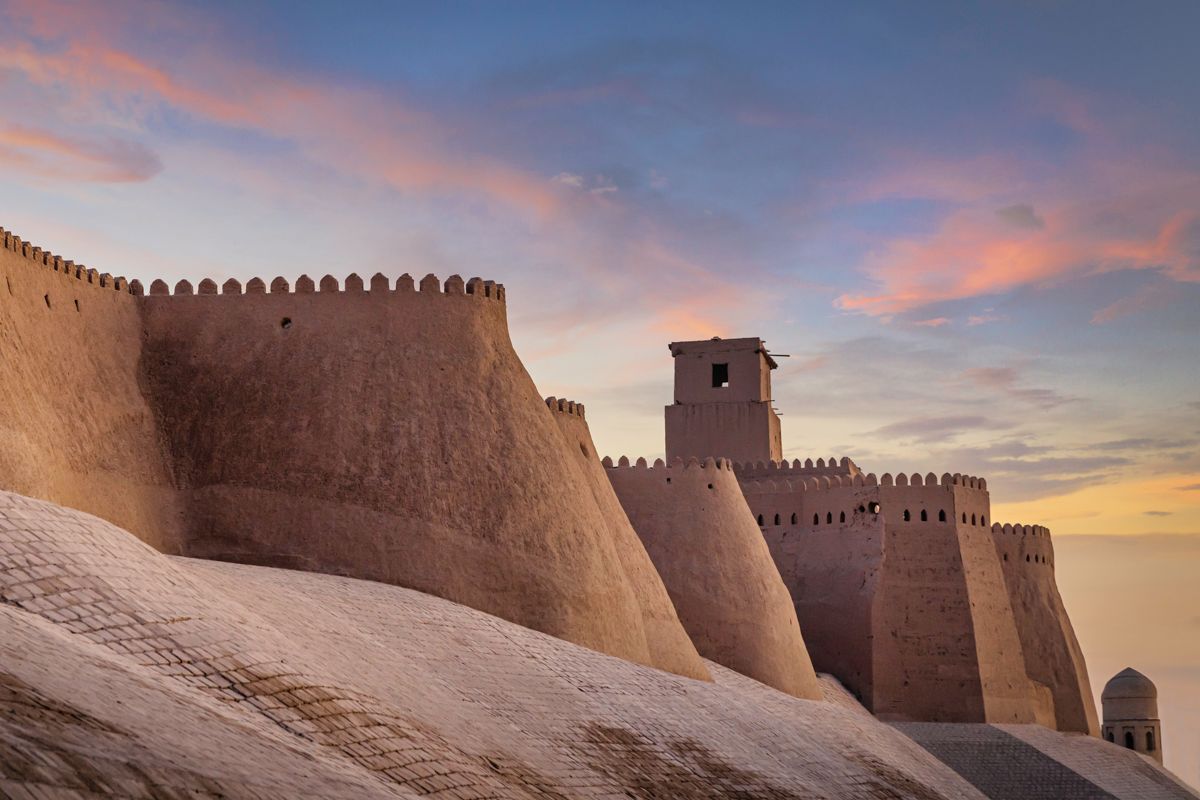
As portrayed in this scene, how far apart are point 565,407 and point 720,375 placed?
18930 mm

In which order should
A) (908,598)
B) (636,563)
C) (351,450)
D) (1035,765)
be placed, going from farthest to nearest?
(908,598)
(1035,765)
(636,563)
(351,450)

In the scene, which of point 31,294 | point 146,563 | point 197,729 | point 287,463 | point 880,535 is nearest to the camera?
point 197,729

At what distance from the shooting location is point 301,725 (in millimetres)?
15297

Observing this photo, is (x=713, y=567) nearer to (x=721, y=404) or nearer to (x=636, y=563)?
(x=636, y=563)

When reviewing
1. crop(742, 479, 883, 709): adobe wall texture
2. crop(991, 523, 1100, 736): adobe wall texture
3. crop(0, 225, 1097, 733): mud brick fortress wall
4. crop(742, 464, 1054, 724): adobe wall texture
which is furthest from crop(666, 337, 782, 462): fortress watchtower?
crop(0, 225, 1097, 733): mud brick fortress wall

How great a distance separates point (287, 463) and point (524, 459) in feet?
12.3

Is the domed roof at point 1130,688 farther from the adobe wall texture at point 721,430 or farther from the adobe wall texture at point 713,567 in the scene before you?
the adobe wall texture at point 713,567

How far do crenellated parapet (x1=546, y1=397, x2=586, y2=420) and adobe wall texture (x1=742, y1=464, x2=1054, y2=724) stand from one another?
1045 centimetres

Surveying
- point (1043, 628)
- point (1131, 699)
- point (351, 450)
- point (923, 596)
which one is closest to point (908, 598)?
point (923, 596)

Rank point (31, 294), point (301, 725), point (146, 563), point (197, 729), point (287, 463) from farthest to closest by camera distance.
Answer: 1. point (287, 463)
2. point (31, 294)
3. point (146, 563)
4. point (301, 725)
5. point (197, 729)

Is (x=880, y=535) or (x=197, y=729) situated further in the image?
(x=880, y=535)

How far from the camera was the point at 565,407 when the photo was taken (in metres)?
30.3

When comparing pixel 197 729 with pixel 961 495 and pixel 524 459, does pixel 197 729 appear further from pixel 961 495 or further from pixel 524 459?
pixel 961 495

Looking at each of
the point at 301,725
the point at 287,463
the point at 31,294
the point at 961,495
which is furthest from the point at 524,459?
the point at 961,495
